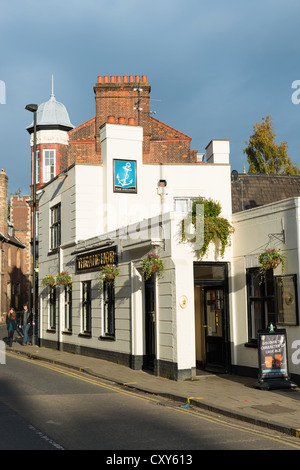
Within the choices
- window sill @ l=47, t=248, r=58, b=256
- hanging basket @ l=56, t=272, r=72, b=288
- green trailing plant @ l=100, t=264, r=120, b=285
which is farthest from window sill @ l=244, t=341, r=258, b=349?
window sill @ l=47, t=248, r=58, b=256

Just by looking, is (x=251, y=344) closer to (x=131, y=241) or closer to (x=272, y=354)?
(x=272, y=354)

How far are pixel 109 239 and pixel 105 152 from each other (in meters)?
4.57

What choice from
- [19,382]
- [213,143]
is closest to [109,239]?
[19,382]

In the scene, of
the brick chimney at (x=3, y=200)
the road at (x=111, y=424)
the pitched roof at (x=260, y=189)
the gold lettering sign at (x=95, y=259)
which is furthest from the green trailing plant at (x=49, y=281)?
Result: the brick chimney at (x=3, y=200)

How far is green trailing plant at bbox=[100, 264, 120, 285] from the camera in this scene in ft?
57.7

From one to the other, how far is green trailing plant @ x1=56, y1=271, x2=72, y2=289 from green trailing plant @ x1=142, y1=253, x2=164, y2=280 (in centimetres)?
722

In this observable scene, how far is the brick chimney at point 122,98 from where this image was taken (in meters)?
30.4

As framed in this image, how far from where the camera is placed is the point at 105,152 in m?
21.5

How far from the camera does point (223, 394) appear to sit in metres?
12.1

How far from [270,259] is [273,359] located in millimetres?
2346


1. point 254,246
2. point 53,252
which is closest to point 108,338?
point 254,246

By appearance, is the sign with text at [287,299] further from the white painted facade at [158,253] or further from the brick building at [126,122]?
the brick building at [126,122]

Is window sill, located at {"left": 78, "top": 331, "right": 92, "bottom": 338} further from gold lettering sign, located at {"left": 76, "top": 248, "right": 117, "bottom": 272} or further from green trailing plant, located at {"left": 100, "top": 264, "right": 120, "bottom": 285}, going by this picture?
green trailing plant, located at {"left": 100, "top": 264, "right": 120, "bottom": 285}

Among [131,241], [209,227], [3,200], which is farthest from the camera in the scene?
[3,200]
